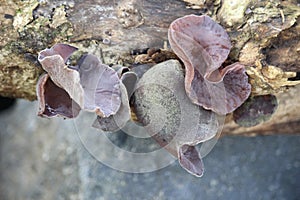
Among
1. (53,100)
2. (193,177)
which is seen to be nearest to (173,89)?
(53,100)

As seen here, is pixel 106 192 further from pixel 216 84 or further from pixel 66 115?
pixel 216 84

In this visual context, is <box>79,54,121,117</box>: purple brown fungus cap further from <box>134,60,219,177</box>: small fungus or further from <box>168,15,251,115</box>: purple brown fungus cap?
<box>168,15,251,115</box>: purple brown fungus cap

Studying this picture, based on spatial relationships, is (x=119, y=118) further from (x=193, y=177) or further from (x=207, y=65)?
(x=193, y=177)

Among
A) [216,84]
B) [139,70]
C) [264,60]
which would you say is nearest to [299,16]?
[264,60]

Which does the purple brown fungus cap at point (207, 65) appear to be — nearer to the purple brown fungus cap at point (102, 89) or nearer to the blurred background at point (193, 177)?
the purple brown fungus cap at point (102, 89)

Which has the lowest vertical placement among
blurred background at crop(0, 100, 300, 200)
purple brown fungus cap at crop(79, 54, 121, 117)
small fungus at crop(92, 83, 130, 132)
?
blurred background at crop(0, 100, 300, 200)

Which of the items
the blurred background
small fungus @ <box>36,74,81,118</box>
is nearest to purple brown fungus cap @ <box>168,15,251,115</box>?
small fungus @ <box>36,74,81,118</box>
